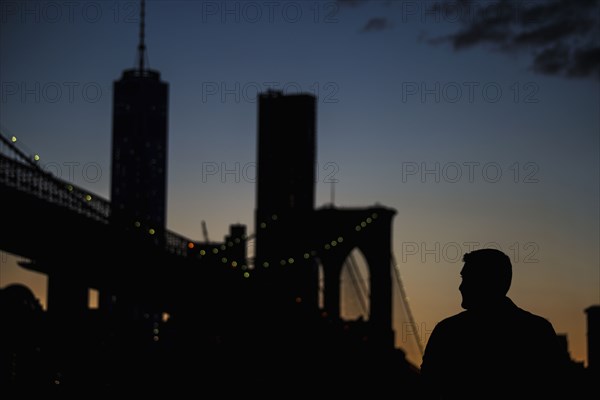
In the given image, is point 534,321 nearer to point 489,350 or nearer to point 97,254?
point 489,350

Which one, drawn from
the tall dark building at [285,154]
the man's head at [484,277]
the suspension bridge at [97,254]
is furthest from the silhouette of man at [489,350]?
the tall dark building at [285,154]

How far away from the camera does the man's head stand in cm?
434

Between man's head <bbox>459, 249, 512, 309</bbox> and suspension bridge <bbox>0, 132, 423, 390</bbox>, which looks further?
suspension bridge <bbox>0, 132, 423, 390</bbox>

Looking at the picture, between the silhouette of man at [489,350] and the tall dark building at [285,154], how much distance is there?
11976 centimetres

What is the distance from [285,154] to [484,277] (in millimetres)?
153550

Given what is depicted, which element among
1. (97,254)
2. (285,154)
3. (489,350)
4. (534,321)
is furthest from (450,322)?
(285,154)

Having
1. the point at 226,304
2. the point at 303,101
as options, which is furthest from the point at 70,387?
the point at 303,101

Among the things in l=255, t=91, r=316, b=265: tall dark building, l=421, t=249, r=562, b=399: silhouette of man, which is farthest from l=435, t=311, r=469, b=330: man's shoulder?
l=255, t=91, r=316, b=265: tall dark building

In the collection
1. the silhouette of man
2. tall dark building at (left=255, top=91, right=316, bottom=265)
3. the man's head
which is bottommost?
the silhouette of man

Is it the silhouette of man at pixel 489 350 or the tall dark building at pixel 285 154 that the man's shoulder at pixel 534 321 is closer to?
the silhouette of man at pixel 489 350

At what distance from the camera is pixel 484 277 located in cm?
436

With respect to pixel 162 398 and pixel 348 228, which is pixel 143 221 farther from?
pixel 348 228

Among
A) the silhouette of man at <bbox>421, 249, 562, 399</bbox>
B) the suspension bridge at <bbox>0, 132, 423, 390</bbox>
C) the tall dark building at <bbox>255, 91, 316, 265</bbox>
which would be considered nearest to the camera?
the silhouette of man at <bbox>421, 249, 562, 399</bbox>

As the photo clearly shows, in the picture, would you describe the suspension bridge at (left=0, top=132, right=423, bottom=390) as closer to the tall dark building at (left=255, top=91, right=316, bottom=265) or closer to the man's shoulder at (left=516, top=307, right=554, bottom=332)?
the man's shoulder at (left=516, top=307, right=554, bottom=332)
